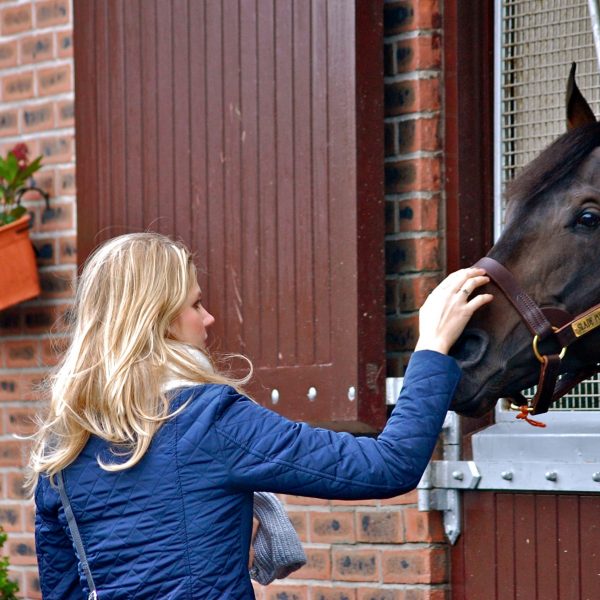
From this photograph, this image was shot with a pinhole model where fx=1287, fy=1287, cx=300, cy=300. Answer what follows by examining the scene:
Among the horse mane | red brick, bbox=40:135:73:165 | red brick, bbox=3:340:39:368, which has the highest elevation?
red brick, bbox=40:135:73:165

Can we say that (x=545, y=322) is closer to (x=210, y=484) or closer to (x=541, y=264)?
(x=541, y=264)

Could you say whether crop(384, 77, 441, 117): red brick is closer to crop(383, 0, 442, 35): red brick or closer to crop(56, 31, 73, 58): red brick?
crop(383, 0, 442, 35): red brick

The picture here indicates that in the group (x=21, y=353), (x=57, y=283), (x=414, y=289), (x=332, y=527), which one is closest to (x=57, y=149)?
(x=57, y=283)

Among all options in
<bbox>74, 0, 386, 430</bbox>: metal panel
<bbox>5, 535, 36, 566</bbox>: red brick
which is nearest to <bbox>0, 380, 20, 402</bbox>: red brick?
<bbox>5, 535, 36, 566</bbox>: red brick

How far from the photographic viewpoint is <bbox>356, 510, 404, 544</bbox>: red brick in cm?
385

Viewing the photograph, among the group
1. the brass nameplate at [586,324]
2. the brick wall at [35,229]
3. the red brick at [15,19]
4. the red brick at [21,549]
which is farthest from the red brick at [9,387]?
the brass nameplate at [586,324]

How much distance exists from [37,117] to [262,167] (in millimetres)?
1205

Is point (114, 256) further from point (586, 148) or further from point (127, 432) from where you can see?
point (586, 148)

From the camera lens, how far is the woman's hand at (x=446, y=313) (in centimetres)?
236

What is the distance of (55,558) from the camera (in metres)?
2.43

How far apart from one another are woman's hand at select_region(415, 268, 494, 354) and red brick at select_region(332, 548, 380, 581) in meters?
1.52

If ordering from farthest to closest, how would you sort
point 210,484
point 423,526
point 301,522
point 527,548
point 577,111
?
point 301,522 → point 423,526 → point 527,548 → point 577,111 → point 210,484

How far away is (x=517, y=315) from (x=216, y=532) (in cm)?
95

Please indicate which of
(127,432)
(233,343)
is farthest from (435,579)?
(127,432)
